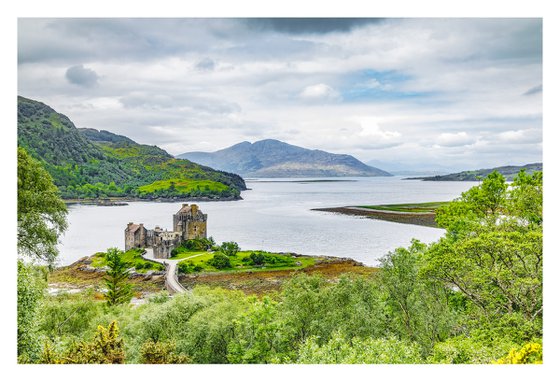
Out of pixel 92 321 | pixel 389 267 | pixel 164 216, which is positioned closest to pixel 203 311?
pixel 92 321

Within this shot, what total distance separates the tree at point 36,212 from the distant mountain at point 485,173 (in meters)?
12.4

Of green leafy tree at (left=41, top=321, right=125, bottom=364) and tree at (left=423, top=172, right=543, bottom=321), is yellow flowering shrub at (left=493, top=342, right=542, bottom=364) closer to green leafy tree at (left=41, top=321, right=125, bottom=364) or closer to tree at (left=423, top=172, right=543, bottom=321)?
tree at (left=423, top=172, right=543, bottom=321)

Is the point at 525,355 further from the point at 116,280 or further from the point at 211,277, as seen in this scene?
the point at 116,280

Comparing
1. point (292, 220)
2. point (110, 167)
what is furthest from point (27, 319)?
point (292, 220)

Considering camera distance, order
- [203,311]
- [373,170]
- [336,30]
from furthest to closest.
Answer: [373,170], [336,30], [203,311]

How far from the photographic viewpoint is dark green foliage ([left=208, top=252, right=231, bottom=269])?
15.0m

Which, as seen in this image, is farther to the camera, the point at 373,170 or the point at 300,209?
the point at 300,209

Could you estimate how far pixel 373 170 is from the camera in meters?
16.8

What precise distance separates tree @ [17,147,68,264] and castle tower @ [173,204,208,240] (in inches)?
234

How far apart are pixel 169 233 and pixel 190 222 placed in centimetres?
110

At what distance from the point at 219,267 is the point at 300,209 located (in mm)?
5204

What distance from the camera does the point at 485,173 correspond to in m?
14.1
